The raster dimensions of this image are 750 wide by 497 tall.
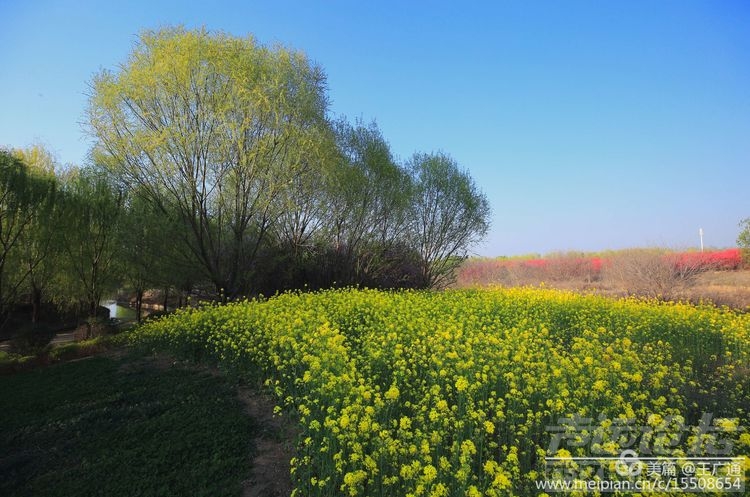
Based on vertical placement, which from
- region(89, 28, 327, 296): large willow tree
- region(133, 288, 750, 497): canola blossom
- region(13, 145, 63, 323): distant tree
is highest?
region(89, 28, 327, 296): large willow tree

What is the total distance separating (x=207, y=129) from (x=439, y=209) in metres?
12.6

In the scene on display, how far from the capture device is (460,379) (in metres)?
4.56

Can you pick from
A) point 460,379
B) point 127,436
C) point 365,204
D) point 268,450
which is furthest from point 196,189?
point 460,379

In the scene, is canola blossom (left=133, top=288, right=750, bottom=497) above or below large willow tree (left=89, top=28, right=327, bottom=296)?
below

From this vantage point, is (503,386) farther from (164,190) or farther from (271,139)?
(164,190)

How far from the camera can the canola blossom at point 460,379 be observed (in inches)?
149

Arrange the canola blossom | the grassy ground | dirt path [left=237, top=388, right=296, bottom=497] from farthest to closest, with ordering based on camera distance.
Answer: the grassy ground → dirt path [left=237, top=388, right=296, bottom=497] → the canola blossom

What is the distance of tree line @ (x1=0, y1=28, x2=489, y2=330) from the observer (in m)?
14.2

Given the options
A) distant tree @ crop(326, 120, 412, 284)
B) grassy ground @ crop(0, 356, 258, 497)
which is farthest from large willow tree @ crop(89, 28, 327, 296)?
grassy ground @ crop(0, 356, 258, 497)

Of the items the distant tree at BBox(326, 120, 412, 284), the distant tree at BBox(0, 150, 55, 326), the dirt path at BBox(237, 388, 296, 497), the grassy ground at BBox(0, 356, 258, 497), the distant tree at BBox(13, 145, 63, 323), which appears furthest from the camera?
the distant tree at BBox(326, 120, 412, 284)

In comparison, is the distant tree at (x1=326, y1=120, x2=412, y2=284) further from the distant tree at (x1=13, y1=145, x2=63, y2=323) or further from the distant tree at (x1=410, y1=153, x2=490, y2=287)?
the distant tree at (x1=13, y1=145, x2=63, y2=323)

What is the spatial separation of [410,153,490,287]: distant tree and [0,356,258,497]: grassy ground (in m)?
15.5

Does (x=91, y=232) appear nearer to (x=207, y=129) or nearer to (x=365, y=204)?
(x=207, y=129)

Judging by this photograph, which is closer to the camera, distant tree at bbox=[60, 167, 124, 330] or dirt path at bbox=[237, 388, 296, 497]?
dirt path at bbox=[237, 388, 296, 497]
